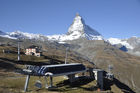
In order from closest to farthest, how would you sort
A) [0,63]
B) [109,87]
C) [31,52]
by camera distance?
[109,87] → [0,63] → [31,52]

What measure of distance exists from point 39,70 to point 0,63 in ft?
169

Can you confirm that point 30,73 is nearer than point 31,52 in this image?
Yes

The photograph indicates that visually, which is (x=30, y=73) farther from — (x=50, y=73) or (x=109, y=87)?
(x=109, y=87)

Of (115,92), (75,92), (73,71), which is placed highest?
(73,71)

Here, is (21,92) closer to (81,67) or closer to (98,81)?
(81,67)

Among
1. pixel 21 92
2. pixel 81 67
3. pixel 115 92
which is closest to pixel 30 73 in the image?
pixel 21 92

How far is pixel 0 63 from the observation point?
4028 inches

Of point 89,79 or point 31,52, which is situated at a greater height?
point 31,52

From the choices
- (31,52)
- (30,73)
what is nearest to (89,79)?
(30,73)

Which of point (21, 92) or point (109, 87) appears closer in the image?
point (21, 92)

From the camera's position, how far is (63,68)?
68375 mm

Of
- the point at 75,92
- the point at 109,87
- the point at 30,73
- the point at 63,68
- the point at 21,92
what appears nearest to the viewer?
the point at 21,92

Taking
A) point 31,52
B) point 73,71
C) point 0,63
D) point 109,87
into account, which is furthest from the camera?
point 31,52

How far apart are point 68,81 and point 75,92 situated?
58.2ft
